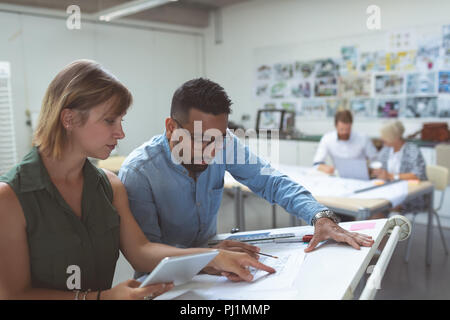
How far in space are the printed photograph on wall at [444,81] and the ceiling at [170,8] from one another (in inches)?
111

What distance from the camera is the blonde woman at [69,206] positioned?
904 mm

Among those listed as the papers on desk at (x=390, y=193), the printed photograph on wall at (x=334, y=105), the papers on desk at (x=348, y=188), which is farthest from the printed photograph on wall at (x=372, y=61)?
the papers on desk at (x=390, y=193)

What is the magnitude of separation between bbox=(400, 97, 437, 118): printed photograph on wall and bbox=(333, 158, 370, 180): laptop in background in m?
1.69

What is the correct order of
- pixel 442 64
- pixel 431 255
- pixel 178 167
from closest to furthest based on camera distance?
1. pixel 178 167
2. pixel 431 255
3. pixel 442 64

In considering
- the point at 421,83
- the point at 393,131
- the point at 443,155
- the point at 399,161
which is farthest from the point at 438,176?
the point at 421,83

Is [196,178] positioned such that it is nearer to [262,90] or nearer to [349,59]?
[349,59]

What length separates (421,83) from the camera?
13.2 feet

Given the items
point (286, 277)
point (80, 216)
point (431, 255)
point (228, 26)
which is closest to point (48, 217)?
point (80, 216)

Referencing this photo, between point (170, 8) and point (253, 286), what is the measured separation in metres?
4.11

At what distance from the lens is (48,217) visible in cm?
97

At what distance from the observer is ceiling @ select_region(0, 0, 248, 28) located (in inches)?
101

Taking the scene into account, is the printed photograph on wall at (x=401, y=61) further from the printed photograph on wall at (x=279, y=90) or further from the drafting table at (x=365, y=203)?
the drafting table at (x=365, y=203)
